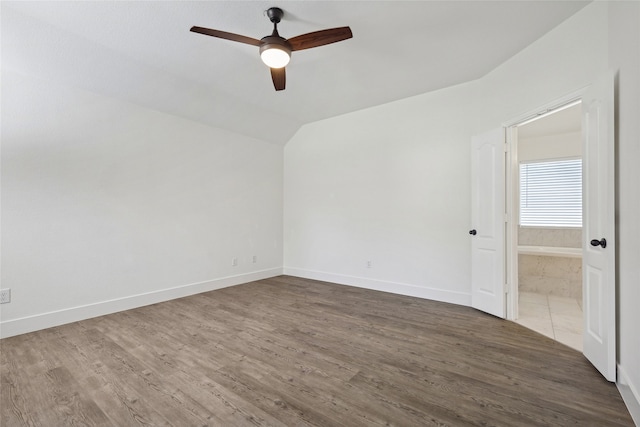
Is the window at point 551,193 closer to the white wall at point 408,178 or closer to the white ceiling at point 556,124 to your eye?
the white ceiling at point 556,124

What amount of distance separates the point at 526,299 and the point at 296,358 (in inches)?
149

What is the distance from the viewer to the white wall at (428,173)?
1965 millimetres

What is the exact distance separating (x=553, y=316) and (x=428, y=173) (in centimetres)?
236

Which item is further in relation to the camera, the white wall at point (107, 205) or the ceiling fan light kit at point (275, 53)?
the white wall at point (107, 205)

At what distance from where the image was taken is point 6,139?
2883 millimetres

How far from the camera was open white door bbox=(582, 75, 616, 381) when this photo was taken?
81.0 inches

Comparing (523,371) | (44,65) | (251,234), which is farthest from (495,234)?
(44,65)

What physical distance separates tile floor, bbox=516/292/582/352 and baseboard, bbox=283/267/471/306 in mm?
730

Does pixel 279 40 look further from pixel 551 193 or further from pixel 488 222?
pixel 551 193

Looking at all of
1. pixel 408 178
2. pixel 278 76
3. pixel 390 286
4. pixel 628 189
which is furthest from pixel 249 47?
pixel 390 286

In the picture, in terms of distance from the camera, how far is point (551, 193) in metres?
5.04

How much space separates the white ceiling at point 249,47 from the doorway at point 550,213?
2015mm

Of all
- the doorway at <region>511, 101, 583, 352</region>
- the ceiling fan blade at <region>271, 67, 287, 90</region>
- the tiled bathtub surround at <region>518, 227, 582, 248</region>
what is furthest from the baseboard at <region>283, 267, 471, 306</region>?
the ceiling fan blade at <region>271, 67, 287, 90</region>

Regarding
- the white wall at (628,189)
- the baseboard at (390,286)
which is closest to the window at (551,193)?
the baseboard at (390,286)
